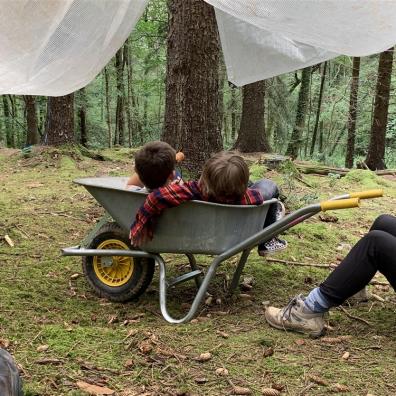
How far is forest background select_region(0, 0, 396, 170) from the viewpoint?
420 centimetres

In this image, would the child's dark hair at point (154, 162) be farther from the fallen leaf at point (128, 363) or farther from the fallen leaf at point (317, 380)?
the fallen leaf at point (317, 380)

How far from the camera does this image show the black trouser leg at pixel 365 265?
210 cm

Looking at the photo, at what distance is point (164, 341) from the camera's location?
2.12m

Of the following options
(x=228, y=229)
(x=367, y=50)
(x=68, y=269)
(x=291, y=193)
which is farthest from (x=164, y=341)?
(x=291, y=193)

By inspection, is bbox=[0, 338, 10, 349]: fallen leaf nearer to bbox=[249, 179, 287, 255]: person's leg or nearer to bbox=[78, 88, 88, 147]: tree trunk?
bbox=[249, 179, 287, 255]: person's leg

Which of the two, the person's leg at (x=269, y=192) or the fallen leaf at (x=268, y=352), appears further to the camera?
the person's leg at (x=269, y=192)

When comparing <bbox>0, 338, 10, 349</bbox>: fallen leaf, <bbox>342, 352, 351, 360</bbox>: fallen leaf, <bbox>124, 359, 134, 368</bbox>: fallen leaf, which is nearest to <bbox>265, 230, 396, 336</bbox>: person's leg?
<bbox>342, 352, 351, 360</bbox>: fallen leaf

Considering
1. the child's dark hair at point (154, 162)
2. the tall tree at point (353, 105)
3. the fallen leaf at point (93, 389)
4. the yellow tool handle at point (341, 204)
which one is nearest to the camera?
the fallen leaf at point (93, 389)

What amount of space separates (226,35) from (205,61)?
3.17 feet

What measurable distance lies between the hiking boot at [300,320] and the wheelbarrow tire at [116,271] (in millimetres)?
767

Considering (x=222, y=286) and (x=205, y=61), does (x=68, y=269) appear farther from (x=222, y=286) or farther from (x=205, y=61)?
(x=205, y=61)

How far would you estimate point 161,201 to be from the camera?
2346mm

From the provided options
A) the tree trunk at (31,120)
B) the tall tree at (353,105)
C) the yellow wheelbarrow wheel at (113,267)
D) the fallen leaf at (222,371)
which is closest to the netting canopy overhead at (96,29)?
the yellow wheelbarrow wheel at (113,267)

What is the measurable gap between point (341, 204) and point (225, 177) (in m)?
0.55
